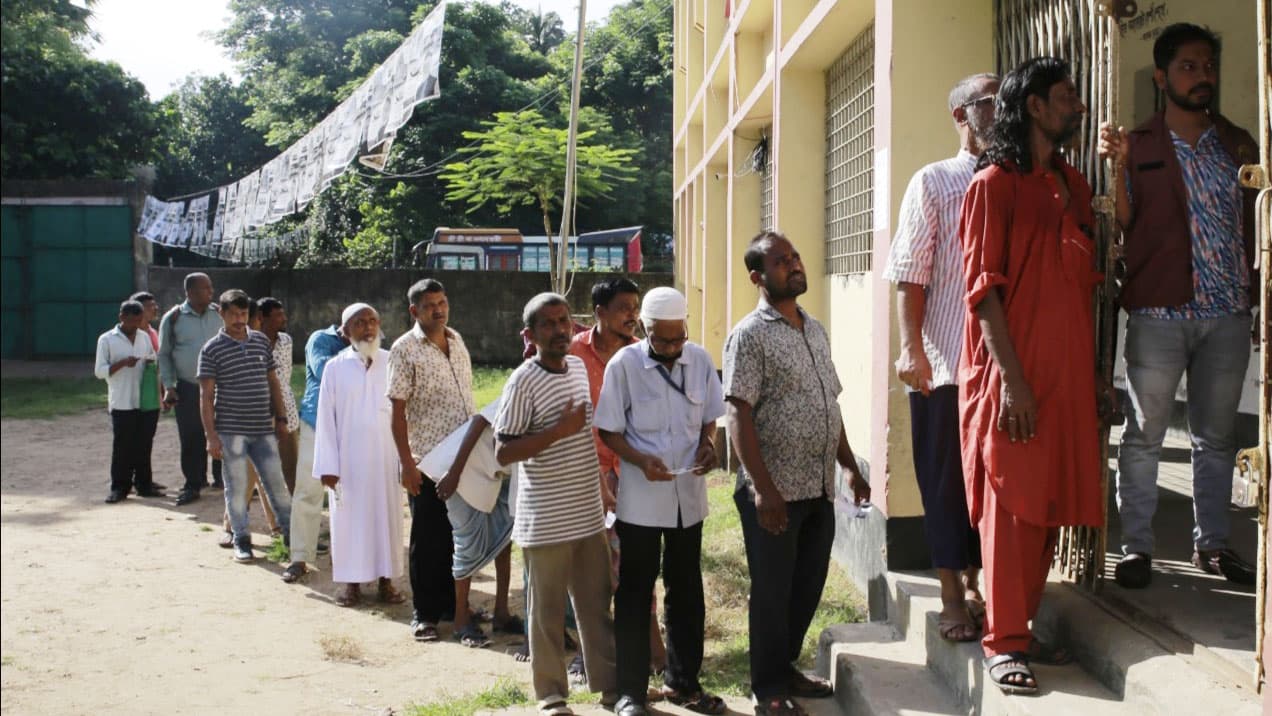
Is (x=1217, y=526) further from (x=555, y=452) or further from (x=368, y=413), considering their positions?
(x=368, y=413)

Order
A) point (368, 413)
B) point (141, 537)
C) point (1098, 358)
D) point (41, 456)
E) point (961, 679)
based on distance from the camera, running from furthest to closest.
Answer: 1. point (41, 456)
2. point (141, 537)
3. point (368, 413)
4. point (1098, 358)
5. point (961, 679)

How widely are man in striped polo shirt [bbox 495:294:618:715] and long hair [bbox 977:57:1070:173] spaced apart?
6.05 ft

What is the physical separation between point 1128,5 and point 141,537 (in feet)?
25.0

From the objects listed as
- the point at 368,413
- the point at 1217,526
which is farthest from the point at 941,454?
the point at 368,413

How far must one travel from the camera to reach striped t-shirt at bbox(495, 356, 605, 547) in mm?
4457

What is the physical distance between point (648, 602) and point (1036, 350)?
1802 millimetres

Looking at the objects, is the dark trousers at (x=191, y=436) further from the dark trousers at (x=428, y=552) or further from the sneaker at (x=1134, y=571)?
the sneaker at (x=1134, y=571)

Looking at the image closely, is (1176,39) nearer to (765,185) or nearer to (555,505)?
(555,505)

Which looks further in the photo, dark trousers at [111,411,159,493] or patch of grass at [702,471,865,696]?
dark trousers at [111,411,159,493]

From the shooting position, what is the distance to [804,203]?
8.02 m

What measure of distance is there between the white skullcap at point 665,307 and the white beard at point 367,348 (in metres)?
2.88

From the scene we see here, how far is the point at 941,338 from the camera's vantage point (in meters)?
3.76

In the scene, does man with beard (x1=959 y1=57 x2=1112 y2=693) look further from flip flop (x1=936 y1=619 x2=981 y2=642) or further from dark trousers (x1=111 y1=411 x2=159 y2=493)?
dark trousers (x1=111 y1=411 x2=159 y2=493)

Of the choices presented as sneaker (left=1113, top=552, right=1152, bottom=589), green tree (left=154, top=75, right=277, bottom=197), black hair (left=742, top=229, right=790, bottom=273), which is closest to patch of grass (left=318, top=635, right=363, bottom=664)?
black hair (left=742, top=229, right=790, bottom=273)
